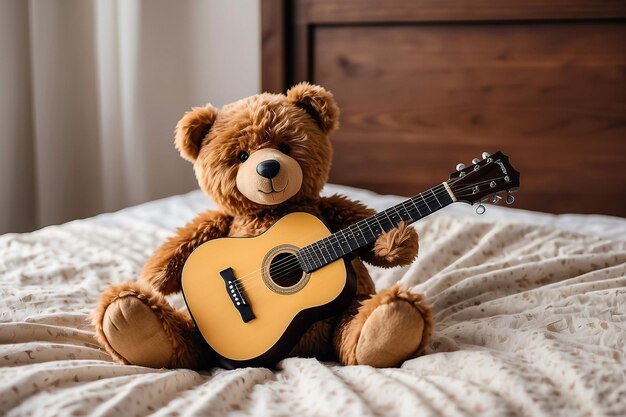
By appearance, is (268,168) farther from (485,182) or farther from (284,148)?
(485,182)

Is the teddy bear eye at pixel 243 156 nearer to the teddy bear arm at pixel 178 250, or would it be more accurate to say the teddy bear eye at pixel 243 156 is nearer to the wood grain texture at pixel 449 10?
the teddy bear arm at pixel 178 250

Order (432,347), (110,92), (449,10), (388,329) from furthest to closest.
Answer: (110,92) → (449,10) → (432,347) → (388,329)

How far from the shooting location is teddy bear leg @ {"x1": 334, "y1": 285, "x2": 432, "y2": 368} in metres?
0.91

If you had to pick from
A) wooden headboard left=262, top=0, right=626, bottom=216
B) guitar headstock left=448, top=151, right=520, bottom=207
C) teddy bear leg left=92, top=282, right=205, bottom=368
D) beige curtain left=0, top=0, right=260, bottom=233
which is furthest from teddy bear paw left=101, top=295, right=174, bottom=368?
beige curtain left=0, top=0, right=260, bottom=233

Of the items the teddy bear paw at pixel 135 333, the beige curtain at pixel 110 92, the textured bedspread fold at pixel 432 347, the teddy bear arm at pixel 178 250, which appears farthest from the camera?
the beige curtain at pixel 110 92

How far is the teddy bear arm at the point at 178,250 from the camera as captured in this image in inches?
40.9

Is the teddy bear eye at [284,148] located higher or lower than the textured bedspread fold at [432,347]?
higher

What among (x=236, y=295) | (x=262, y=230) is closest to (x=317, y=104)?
(x=262, y=230)

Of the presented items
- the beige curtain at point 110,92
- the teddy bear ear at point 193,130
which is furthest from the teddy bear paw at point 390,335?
the beige curtain at point 110,92

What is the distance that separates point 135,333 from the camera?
94cm

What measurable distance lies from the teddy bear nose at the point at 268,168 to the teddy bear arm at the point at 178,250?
0.13 meters

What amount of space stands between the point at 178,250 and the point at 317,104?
0.28 metres

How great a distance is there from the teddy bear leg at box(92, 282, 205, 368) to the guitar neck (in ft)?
0.61

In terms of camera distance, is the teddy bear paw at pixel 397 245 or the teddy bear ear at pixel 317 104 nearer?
the teddy bear paw at pixel 397 245
